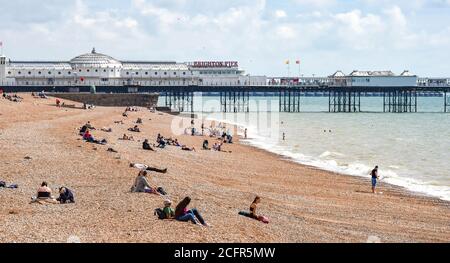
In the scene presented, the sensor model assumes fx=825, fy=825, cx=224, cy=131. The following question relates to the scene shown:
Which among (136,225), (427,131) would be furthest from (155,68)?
(136,225)

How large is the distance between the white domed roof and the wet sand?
268ft

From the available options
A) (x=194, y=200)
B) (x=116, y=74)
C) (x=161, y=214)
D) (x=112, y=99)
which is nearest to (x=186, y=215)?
(x=161, y=214)

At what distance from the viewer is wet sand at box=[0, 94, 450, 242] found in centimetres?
1680

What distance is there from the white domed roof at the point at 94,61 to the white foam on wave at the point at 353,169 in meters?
68.1

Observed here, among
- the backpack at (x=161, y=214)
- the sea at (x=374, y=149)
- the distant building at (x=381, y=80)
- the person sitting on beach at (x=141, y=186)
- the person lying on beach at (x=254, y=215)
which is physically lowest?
the sea at (x=374, y=149)

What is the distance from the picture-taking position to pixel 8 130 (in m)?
38.8

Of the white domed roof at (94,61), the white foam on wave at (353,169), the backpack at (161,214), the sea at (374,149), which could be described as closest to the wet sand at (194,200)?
the backpack at (161,214)

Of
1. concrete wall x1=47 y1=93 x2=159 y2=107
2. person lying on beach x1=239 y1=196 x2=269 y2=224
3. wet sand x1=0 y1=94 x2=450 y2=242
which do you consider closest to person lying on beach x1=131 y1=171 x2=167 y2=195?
wet sand x1=0 y1=94 x2=450 y2=242

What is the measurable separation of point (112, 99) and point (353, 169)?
54.2 m

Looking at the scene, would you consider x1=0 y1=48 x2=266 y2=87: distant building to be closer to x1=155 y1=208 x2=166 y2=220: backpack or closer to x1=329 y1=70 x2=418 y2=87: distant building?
x1=329 y1=70 x2=418 y2=87: distant building

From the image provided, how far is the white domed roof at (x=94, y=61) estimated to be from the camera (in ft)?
395

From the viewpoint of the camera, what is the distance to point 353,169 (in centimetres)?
3850

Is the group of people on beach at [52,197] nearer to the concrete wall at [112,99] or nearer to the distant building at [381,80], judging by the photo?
the concrete wall at [112,99]
